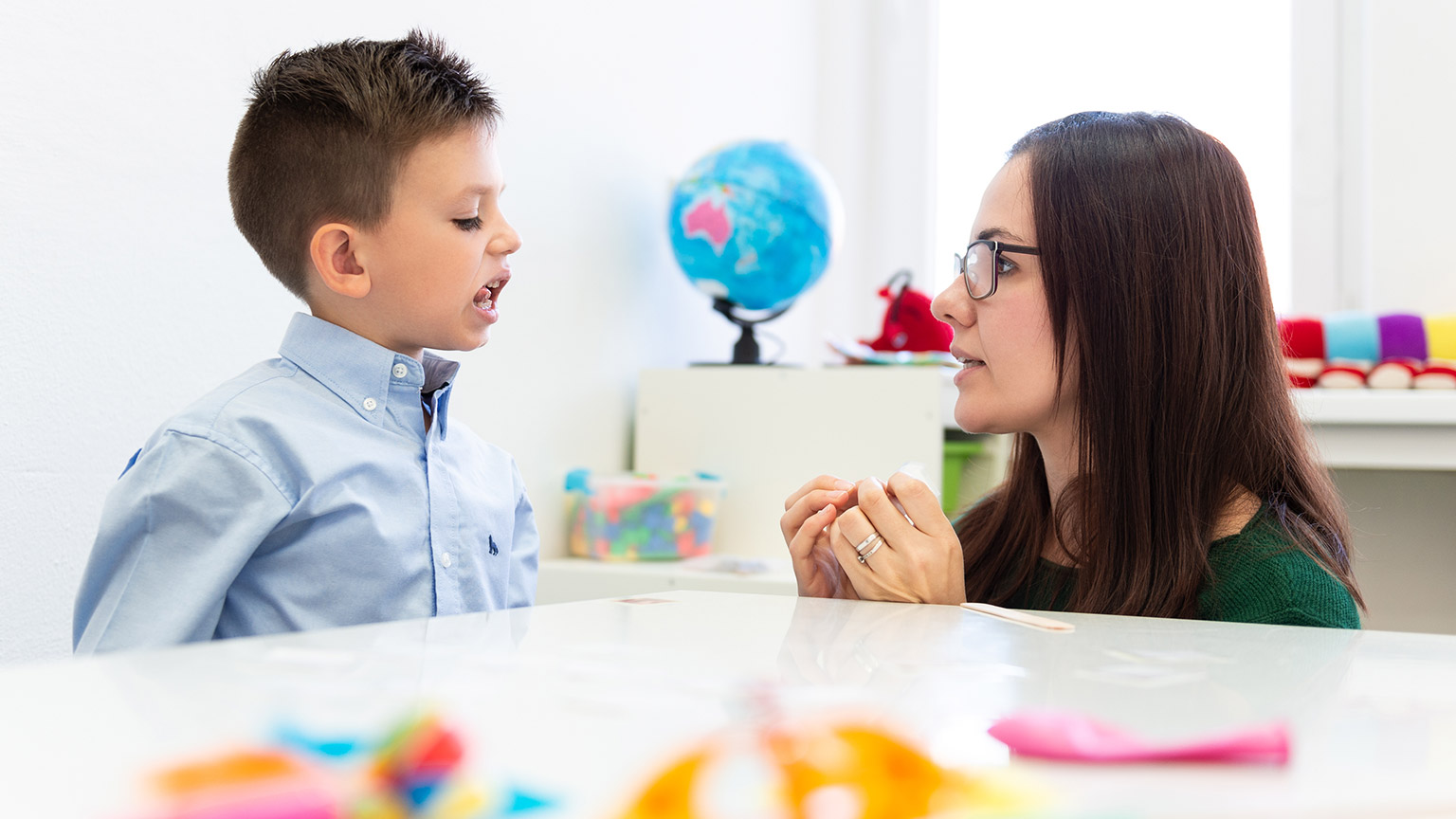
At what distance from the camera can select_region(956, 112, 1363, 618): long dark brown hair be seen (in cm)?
92

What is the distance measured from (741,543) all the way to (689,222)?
0.55 meters

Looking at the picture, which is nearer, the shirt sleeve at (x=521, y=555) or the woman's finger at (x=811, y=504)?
the woman's finger at (x=811, y=504)

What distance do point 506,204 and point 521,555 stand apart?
688 millimetres

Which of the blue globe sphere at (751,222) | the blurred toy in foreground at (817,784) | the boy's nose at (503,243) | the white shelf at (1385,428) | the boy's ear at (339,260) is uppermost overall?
the blue globe sphere at (751,222)

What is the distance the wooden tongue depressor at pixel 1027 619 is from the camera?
0.57 m

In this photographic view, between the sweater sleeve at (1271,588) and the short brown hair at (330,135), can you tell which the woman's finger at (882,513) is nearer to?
the sweater sleeve at (1271,588)

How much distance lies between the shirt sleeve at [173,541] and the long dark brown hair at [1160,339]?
2.12ft

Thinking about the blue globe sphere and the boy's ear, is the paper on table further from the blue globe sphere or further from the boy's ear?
the blue globe sphere

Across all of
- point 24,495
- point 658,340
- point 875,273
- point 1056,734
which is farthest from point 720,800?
point 875,273

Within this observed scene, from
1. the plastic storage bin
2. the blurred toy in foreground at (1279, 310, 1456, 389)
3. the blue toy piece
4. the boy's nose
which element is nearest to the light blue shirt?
the boy's nose

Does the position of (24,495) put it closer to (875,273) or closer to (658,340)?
(658,340)

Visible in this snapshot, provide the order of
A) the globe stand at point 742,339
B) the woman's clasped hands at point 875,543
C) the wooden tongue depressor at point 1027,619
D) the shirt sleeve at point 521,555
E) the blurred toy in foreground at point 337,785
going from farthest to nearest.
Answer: the globe stand at point 742,339, the shirt sleeve at point 521,555, the woman's clasped hands at point 875,543, the wooden tongue depressor at point 1027,619, the blurred toy in foreground at point 337,785

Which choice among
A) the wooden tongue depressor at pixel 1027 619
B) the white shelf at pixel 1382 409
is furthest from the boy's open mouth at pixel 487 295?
the white shelf at pixel 1382 409

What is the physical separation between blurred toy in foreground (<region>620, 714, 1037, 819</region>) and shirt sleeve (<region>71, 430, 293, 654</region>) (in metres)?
0.51
